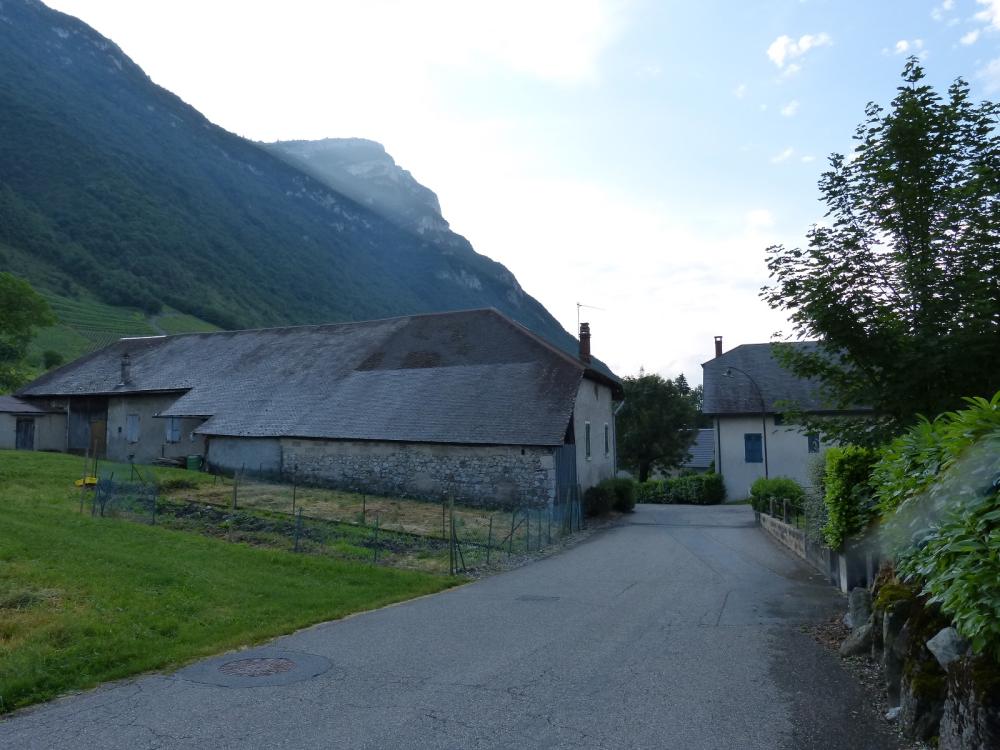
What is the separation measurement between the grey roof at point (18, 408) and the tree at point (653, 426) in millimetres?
A: 36692

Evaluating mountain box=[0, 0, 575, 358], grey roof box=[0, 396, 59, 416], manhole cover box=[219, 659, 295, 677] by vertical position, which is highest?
mountain box=[0, 0, 575, 358]

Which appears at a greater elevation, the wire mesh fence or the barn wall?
the barn wall

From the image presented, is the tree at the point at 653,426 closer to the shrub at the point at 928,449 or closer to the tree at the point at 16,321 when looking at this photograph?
the tree at the point at 16,321

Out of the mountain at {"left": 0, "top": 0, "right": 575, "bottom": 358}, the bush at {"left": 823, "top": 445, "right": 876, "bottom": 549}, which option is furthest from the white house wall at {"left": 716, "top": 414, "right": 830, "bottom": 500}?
the mountain at {"left": 0, "top": 0, "right": 575, "bottom": 358}

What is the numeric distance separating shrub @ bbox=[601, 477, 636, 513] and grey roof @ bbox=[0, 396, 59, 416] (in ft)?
92.3

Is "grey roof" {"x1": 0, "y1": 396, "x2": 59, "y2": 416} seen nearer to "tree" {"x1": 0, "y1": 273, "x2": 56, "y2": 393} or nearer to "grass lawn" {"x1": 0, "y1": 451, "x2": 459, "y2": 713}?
"tree" {"x1": 0, "y1": 273, "x2": 56, "y2": 393}

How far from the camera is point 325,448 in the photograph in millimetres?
28906

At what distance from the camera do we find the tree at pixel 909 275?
9.43 metres

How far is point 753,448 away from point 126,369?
33.7 m

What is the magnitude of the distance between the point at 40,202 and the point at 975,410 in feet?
413

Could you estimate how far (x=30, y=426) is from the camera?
36625mm

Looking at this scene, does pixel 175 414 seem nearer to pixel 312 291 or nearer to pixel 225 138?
pixel 312 291

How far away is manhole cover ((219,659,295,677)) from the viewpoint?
7.72m

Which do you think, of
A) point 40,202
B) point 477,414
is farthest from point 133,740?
point 40,202
